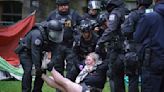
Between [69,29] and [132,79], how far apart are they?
2072 mm

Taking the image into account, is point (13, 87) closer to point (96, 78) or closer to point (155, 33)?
point (96, 78)

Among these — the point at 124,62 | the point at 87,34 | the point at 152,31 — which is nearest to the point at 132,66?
the point at 124,62

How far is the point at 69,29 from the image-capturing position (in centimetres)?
1079

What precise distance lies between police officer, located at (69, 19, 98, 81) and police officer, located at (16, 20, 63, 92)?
35 centimetres

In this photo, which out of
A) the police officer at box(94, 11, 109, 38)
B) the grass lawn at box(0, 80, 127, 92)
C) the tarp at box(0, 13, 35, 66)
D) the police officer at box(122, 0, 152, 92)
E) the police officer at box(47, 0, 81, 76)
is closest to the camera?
the police officer at box(122, 0, 152, 92)

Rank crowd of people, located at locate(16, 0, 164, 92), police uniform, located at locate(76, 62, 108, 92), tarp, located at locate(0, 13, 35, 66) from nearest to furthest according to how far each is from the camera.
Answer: police uniform, located at locate(76, 62, 108, 92) < crowd of people, located at locate(16, 0, 164, 92) < tarp, located at locate(0, 13, 35, 66)

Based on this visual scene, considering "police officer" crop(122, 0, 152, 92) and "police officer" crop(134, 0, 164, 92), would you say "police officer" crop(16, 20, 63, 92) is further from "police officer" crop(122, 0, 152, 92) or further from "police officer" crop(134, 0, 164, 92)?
"police officer" crop(134, 0, 164, 92)

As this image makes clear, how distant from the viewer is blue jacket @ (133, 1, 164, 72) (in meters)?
7.48

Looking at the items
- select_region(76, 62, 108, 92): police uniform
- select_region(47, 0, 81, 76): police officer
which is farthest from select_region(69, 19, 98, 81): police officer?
select_region(47, 0, 81, 76): police officer

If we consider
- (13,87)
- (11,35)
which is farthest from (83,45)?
(11,35)

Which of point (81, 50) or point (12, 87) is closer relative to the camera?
point (81, 50)

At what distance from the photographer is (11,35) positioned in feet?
48.8

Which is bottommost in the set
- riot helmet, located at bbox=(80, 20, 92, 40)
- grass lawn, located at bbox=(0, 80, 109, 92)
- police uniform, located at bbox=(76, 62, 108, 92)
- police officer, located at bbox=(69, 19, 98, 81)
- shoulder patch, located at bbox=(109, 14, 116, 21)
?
grass lawn, located at bbox=(0, 80, 109, 92)

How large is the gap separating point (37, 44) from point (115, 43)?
1.32 meters
